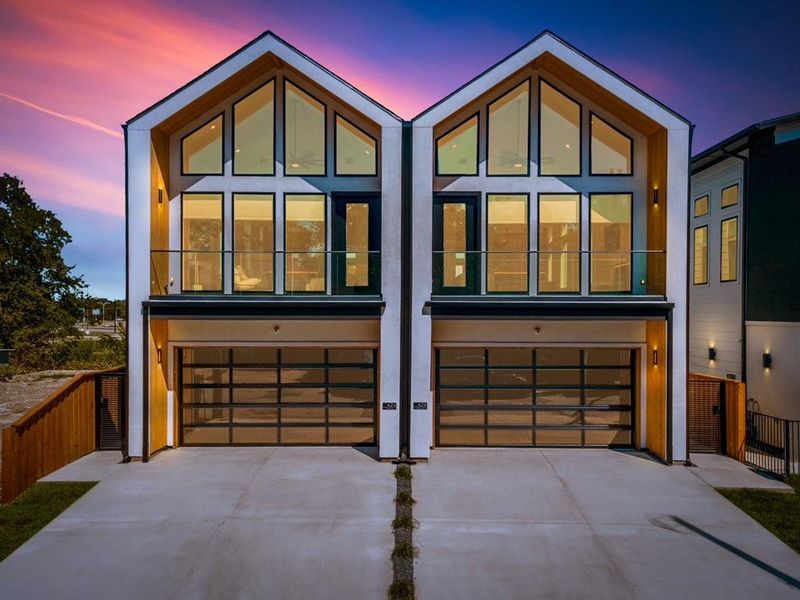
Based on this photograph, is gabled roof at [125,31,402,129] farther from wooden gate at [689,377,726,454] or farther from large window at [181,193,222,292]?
wooden gate at [689,377,726,454]

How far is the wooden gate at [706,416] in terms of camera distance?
10984mm

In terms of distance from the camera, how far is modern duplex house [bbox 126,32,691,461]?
10578 millimetres

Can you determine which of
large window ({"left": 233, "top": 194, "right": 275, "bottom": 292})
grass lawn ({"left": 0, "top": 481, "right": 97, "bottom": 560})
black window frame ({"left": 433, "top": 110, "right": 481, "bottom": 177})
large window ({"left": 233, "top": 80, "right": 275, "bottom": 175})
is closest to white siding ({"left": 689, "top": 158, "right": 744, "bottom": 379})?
black window frame ({"left": 433, "top": 110, "right": 481, "bottom": 177})

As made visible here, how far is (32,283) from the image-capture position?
2464 cm

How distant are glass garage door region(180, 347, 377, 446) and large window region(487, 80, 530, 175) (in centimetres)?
548

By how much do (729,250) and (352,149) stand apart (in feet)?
37.2

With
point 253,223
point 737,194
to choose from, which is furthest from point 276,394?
point 737,194

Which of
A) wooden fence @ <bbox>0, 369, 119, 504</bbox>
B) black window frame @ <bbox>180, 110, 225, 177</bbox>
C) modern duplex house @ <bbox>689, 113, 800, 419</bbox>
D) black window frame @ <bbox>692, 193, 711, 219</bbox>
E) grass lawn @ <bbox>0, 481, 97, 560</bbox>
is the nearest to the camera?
grass lawn @ <bbox>0, 481, 97, 560</bbox>

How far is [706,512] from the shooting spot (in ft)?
27.0

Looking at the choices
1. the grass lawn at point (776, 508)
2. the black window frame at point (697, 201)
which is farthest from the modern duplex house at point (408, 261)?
the black window frame at point (697, 201)

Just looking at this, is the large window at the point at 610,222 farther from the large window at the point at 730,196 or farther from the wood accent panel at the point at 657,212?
the large window at the point at 730,196

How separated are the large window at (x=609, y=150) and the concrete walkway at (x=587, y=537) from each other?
6.80m

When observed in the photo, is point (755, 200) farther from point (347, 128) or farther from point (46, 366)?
point (46, 366)

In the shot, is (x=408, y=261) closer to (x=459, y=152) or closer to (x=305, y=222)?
(x=305, y=222)
